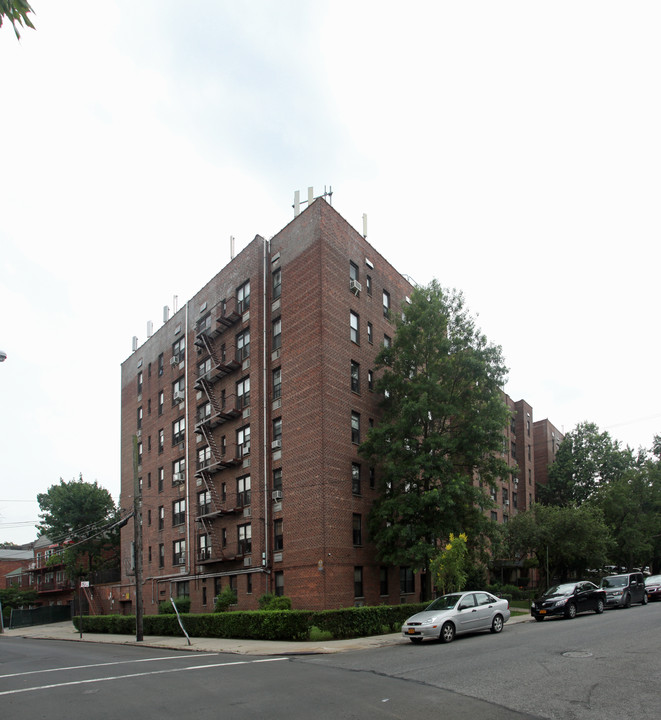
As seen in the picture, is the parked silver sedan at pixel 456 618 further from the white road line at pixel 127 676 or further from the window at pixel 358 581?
the window at pixel 358 581

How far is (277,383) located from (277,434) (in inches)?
105

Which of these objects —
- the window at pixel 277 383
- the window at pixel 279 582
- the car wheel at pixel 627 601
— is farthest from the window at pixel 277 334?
the car wheel at pixel 627 601

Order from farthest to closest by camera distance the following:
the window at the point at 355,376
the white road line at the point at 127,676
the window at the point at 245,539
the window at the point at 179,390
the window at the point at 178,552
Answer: the window at the point at 179,390, the window at the point at 178,552, the window at the point at 355,376, the window at the point at 245,539, the white road line at the point at 127,676

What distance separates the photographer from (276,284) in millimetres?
35625

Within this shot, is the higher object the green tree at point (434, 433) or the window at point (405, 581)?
the green tree at point (434, 433)

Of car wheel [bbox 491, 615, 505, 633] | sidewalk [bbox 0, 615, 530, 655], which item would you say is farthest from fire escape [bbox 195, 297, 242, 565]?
car wheel [bbox 491, 615, 505, 633]

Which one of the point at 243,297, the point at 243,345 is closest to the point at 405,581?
the point at 243,345

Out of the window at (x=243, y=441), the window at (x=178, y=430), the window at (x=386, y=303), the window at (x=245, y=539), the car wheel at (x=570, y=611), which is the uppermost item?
the window at (x=386, y=303)

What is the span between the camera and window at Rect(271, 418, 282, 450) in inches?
1300

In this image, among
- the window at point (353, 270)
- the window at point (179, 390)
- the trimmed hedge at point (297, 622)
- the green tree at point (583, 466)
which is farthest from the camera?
the green tree at point (583, 466)

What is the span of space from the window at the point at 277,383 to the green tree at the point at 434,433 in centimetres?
534

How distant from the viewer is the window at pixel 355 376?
110 feet

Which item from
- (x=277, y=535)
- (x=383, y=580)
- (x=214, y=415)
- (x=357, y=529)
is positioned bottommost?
(x=383, y=580)

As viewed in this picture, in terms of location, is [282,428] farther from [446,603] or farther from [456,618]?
[456,618]
